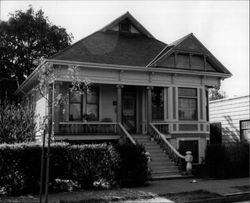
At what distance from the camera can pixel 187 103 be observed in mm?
21844

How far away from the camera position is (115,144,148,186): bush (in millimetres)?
14641

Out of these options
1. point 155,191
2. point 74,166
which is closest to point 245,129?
point 155,191

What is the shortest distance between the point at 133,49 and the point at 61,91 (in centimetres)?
530

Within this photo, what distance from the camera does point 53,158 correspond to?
Result: 44.1 feet

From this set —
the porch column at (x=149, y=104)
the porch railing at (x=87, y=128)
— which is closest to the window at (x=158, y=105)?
the porch column at (x=149, y=104)

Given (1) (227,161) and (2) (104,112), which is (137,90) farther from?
(1) (227,161)

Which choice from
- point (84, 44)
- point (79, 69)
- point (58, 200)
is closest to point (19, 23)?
point (84, 44)

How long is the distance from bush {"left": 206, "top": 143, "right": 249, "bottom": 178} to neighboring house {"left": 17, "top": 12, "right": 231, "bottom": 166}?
3200 millimetres

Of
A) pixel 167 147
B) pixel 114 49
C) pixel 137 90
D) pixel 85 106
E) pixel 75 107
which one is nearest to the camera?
pixel 167 147

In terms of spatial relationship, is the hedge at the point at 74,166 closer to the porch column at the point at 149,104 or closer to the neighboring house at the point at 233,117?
the porch column at the point at 149,104

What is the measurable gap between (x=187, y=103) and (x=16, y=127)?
9773mm

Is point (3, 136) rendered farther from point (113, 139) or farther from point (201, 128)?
point (201, 128)

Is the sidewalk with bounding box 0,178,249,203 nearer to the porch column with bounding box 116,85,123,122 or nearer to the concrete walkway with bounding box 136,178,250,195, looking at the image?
the concrete walkway with bounding box 136,178,250,195

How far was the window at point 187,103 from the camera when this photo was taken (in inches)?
853
